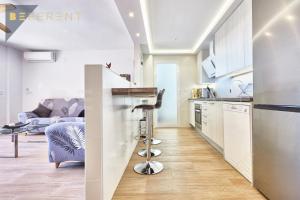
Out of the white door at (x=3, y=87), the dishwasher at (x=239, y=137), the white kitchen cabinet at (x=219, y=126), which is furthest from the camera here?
the white door at (x=3, y=87)

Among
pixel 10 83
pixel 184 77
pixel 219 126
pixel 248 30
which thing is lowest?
pixel 219 126

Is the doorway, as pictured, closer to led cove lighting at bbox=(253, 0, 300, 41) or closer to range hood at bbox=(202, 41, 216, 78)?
range hood at bbox=(202, 41, 216, 78)

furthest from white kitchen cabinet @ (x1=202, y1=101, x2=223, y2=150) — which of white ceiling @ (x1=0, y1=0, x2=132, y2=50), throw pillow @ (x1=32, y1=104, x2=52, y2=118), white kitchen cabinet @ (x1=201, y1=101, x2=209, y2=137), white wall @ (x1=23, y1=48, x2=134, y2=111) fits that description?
throw pillow @ (x1=32, y1=104, x2=52, y2=118)

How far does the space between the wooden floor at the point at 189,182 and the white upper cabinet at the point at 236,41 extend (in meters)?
1.64

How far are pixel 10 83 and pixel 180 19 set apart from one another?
540 cm

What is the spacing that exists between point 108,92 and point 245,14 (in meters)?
2.51

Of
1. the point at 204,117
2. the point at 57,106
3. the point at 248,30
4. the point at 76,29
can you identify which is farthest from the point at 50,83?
the point at 248,30

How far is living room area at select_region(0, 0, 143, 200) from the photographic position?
233 cm

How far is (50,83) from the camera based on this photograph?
6145mm

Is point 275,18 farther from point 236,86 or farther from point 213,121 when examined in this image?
point 236,86

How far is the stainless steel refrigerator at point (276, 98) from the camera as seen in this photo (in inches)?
53.9

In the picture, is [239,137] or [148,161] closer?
[239,137]

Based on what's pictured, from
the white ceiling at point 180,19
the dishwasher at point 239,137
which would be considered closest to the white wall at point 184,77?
the white ceiling at point 180,19

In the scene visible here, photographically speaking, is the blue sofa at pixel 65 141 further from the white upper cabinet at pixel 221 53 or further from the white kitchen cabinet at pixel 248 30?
the white upper cabinet at pixel 221 53
